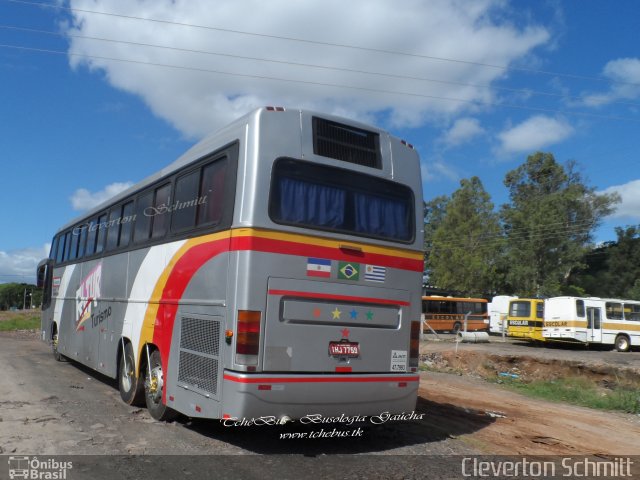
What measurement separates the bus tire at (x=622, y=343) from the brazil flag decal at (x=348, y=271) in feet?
96.5

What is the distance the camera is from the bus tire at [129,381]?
884 cm

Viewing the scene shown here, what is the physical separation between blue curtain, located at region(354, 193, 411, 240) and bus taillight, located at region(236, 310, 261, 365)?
182 cm

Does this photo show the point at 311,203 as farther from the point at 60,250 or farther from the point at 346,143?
the point at 60,250

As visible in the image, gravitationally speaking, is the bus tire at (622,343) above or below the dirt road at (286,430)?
above

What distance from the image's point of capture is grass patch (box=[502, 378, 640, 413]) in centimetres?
1157

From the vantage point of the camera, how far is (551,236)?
51.8 metres

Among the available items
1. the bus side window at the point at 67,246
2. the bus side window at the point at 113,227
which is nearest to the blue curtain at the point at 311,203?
the bus side window at the point at 113,227

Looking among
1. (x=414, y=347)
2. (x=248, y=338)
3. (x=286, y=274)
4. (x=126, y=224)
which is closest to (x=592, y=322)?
(x=414, y=347)

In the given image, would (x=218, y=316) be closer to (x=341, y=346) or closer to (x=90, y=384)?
(x=341, y=346)

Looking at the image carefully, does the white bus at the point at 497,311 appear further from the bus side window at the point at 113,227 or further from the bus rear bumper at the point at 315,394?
the bus rear bumper at the point at 315,394

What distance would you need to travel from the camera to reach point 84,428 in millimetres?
7449

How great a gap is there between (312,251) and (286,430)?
8.71 ft

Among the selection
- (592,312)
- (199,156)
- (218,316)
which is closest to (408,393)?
(218,316)

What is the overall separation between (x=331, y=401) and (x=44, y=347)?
1720cm
